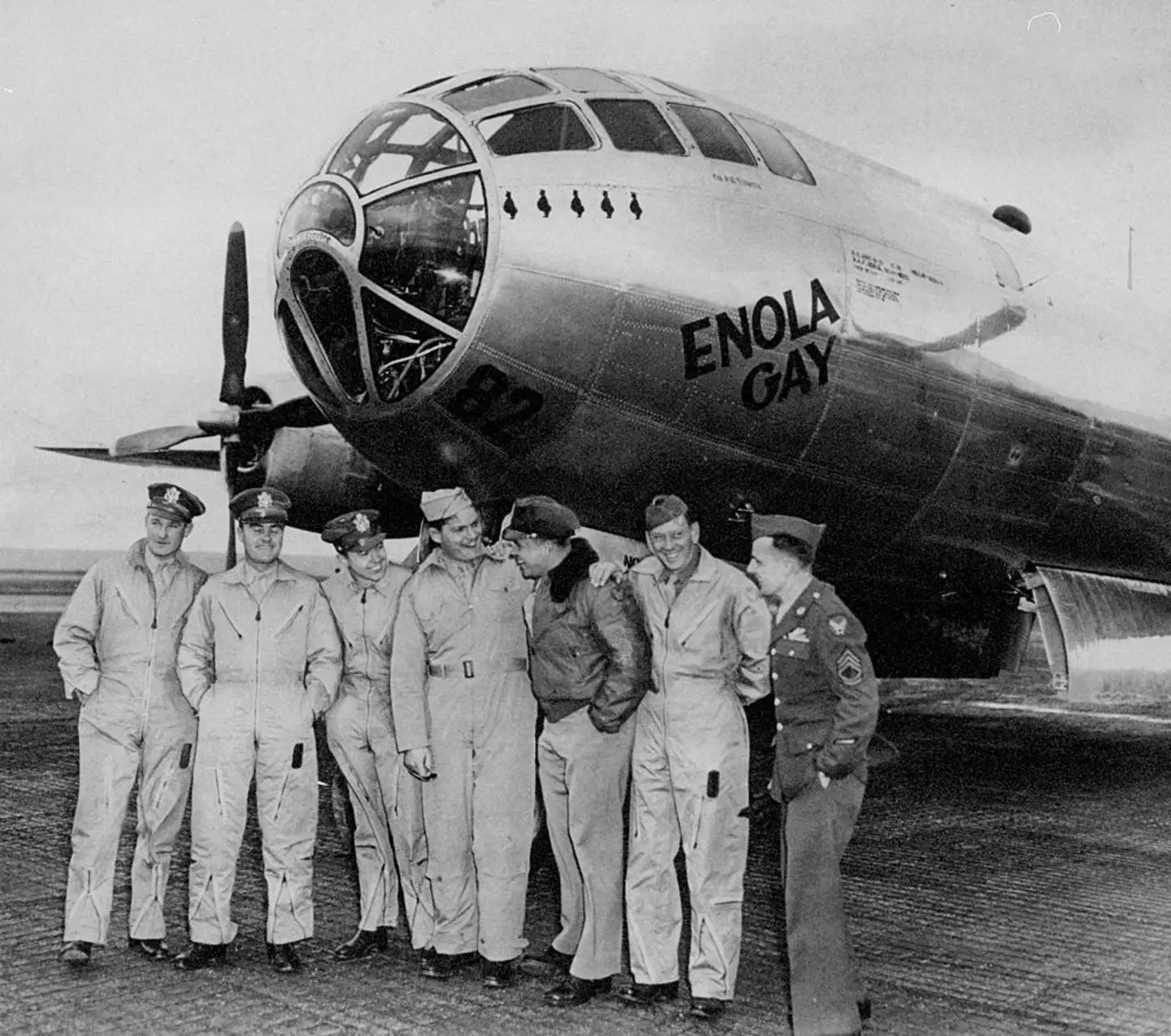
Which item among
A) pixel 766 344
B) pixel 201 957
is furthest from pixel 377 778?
pixel 766 344

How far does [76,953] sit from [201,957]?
1.78 ft

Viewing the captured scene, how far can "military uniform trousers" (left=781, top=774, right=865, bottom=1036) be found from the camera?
422 centimetres

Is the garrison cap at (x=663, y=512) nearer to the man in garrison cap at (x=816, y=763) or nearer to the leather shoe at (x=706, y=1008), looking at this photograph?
the man in garrison cap at (x=816, y=763)

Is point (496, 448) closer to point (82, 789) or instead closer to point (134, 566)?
point (134, 566)

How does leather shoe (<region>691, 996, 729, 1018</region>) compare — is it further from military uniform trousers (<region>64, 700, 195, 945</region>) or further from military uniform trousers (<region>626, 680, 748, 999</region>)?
military uniform trousers (<region>64, 700, 195, 945</region>)

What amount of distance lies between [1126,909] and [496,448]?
3899 millimetres

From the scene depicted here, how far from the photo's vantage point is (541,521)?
201 inches

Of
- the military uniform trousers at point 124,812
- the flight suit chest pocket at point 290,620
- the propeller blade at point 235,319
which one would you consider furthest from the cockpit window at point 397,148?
the propeller blade at point 235,319

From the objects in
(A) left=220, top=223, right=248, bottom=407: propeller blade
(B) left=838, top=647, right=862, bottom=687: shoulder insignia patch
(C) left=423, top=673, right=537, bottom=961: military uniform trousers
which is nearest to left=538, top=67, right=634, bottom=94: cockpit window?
(C) left=423, top=673, right=537, bottom=961: military uniform trousers

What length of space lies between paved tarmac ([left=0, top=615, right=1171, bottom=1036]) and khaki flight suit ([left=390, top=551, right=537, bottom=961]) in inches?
12.4

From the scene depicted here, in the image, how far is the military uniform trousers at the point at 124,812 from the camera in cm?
532

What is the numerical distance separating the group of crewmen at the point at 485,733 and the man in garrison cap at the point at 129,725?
0.04ft

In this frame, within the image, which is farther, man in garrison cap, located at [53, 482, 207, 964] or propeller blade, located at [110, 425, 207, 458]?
propeller blade, located at [110, 425, 207, 458]

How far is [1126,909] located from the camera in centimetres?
621
